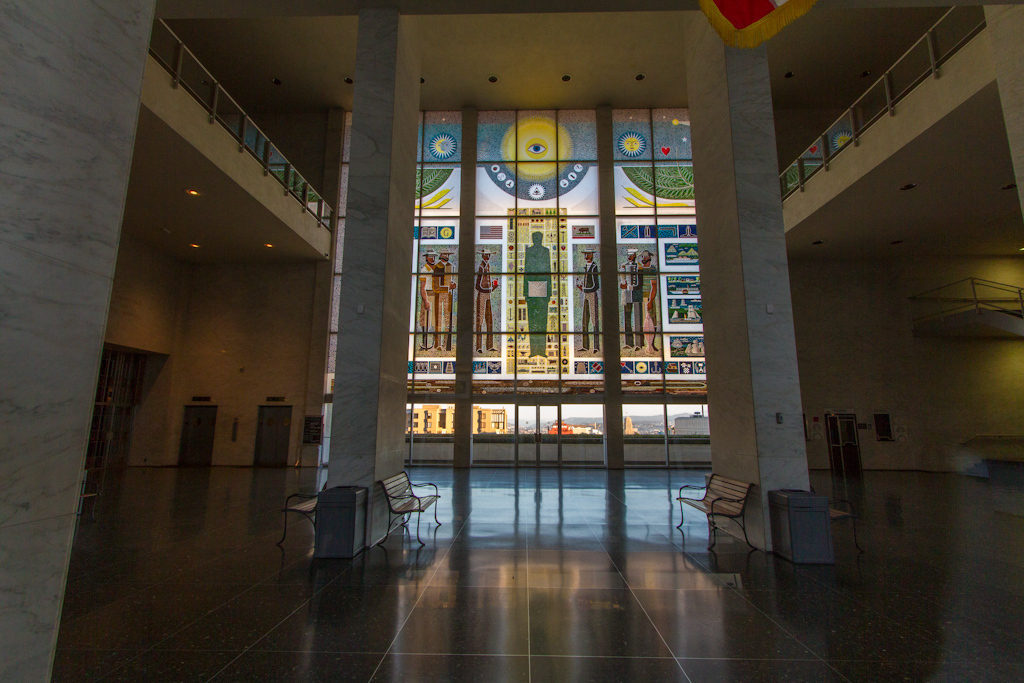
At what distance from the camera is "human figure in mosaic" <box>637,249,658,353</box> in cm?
1691

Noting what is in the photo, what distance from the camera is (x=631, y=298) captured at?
56.1ft

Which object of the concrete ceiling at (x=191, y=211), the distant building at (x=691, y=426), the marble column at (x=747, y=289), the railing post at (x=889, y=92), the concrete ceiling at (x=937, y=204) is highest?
the railing post at (x=889, y=92)

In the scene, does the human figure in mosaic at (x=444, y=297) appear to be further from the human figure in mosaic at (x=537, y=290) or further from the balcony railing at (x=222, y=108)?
the balcony railing at (x=222, y=108)

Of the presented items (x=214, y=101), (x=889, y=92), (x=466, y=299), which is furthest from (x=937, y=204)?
(x=214, y=101)

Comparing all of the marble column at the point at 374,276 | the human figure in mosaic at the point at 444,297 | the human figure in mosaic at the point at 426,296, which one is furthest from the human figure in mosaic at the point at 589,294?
the marble column at the point at 374,276

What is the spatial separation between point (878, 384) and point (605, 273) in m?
9.74

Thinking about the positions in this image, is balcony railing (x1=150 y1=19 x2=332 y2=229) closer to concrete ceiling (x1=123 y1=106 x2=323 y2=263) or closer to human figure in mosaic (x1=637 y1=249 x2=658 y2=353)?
concrete ceiling (x1=123 y1=106 x2=323 y2=263)

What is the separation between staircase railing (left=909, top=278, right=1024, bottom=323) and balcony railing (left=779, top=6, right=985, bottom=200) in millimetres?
6781

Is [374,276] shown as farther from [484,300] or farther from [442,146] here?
[442,146]

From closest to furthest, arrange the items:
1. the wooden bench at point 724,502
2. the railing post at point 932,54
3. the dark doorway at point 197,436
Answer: the wooden bench at point 724,502 → the railing post at point 932,54 → the dark doorway at point 197,436

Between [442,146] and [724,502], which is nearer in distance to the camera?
[724,502]

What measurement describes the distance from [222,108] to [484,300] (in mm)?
9328

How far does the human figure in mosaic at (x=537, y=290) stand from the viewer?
17.0m

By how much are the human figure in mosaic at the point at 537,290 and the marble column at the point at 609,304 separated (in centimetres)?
203
